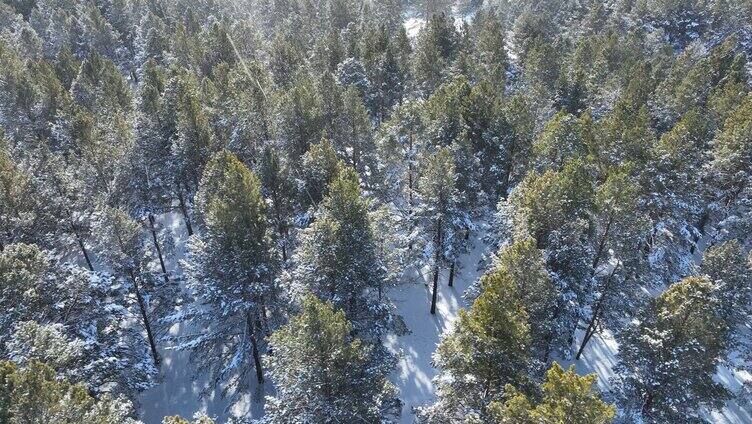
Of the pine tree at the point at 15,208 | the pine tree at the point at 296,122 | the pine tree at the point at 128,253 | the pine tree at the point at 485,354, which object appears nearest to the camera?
the pine tree at the point at 485,354

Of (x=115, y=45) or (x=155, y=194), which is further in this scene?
(x=115, y=45)

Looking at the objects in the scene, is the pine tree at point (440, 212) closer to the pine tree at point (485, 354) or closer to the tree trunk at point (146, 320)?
the pine tree at point (485, 354)

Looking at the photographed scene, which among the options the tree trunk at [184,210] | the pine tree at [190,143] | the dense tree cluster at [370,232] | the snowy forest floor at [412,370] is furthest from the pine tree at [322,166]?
the tree trunk at [184,210]

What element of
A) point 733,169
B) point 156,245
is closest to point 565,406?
point 733,169

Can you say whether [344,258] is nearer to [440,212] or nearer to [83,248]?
[440,212]

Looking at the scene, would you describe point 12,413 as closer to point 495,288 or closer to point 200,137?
point 495,288

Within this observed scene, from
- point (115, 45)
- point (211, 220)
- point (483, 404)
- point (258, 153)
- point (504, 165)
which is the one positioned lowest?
point (483, 404)

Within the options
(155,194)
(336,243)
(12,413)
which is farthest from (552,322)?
(155,194)
